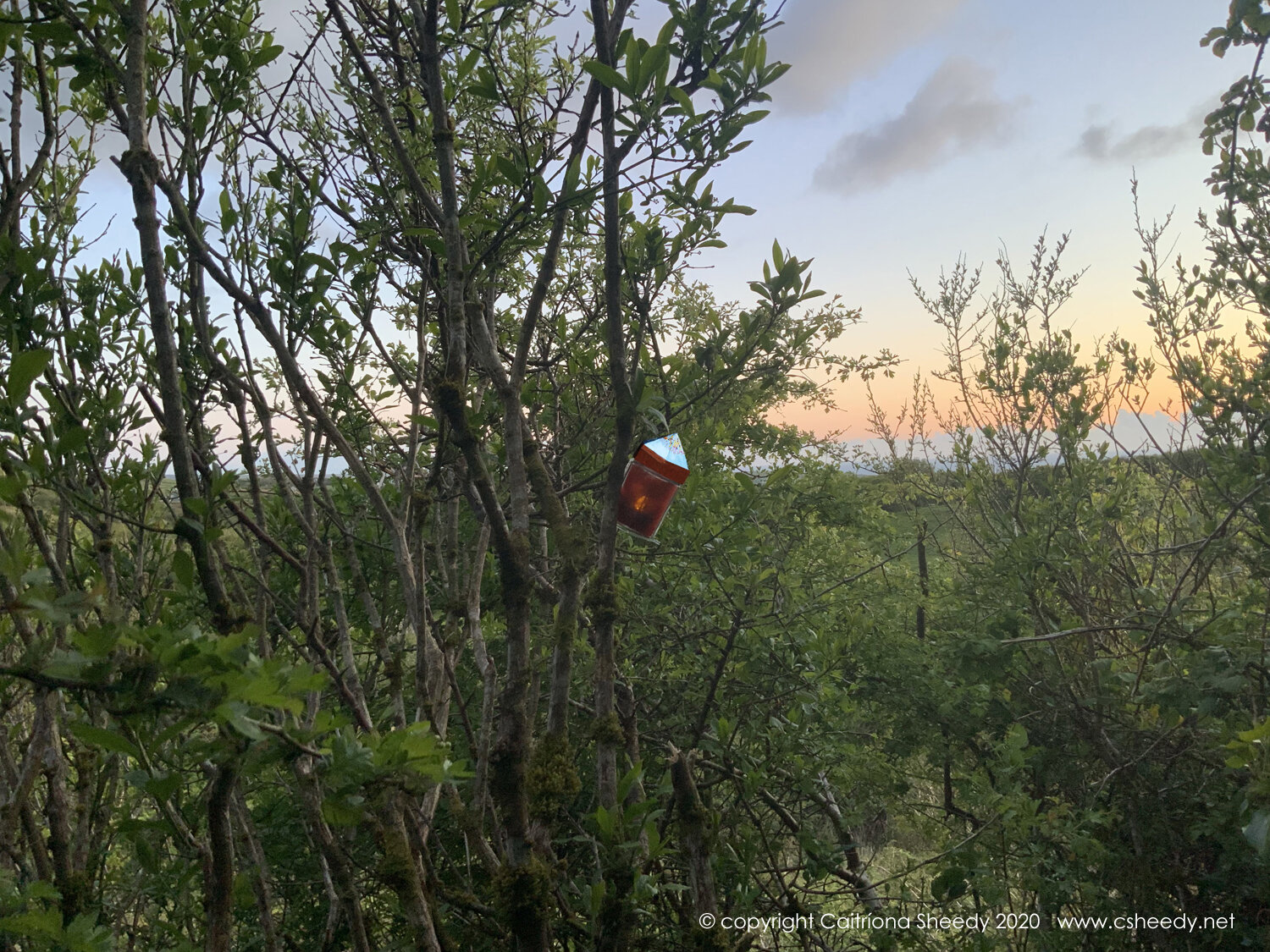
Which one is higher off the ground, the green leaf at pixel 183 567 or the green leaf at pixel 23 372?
the green leaf at pixel 23 372

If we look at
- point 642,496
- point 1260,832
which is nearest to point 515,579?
point 642,496

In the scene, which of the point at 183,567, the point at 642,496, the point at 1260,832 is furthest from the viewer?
the point at 642,496

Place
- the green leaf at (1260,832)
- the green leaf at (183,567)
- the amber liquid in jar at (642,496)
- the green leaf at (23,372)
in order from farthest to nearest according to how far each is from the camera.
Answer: the amber liquid in jar at (642,496), the green leaf at (1260,832), the green leaf at (183,567), the green leaf at (23,372)

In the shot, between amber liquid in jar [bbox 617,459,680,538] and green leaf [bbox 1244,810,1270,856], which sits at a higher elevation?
amber liquid in jar [bbox 617,459,680,538]

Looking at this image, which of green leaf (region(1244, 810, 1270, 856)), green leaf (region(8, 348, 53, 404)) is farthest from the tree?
green leaf (region(1244, 810, 1270, 856))

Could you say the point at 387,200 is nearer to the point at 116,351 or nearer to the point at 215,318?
the point at 215,318

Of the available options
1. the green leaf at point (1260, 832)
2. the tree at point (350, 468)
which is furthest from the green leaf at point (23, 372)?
the green leaf at point (1260, 832)

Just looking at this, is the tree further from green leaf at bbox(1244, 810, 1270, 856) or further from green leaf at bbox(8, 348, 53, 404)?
green leaf at bbox(1244, 810, 1270, 856)

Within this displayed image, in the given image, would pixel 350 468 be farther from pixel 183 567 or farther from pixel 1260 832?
pixel 1260 832

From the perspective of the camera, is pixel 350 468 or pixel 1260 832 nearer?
pixel 1260 832

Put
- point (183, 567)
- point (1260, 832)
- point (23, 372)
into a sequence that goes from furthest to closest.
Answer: point (1260, 832) → point (183, 567) → point (23, 372)

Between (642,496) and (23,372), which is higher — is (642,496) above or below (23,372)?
below

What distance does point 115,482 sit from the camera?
4.49ft

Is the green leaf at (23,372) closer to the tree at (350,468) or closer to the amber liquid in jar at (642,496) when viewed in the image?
the tree at (350,468)
